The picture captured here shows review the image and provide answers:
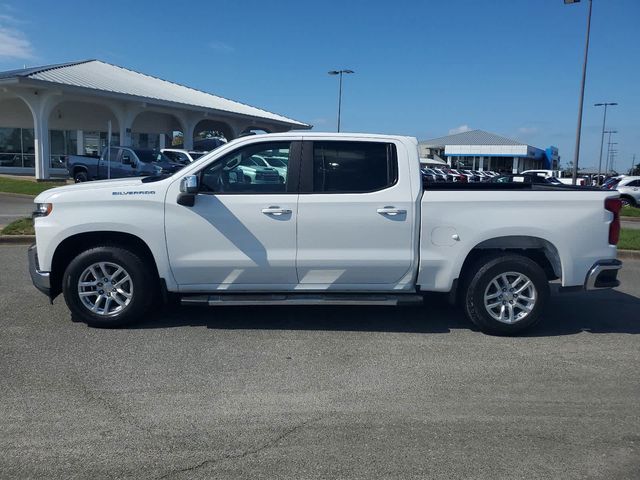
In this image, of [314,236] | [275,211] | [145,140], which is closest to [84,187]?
[275,211]

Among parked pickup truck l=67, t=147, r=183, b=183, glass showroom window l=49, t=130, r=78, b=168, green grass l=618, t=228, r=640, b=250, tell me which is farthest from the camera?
glass showroom window l=49, t=130, r=78, b=168

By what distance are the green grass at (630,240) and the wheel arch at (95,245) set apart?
9.40 metres

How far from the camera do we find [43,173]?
96.3 ft

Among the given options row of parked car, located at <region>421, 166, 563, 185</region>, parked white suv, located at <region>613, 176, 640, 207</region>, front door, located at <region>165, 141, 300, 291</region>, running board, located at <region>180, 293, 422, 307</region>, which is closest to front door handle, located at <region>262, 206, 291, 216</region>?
front door, located at <region>165, 141, 300, 291</region>

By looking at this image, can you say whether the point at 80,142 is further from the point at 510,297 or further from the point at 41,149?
the point at 510,297

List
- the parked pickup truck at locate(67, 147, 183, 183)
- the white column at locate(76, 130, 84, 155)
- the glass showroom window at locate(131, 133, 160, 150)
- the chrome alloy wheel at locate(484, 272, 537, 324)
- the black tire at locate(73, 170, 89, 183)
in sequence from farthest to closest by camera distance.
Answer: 1. the glass showroom window at locate(131, 133, 160, 150)
2. the white column at locate(76, 130, 84, 155)
3. the black tire at locate(73, 170, 89, 183)
4. the parked pickup truck at locate(67, 147, 183, 183)
5. the chrome alloy wheel at locate(484, 272, 537, 324)

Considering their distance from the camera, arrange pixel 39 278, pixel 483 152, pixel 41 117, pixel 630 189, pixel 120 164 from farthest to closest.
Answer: pixel 483 152
pixel 41 117
pixel 630 189
pixel 120 164
pixel 39 278

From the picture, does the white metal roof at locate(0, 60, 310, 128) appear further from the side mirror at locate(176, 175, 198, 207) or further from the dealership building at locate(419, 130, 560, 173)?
the dealership building at locate(419, 130, 560, 173)

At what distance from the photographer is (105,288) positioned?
6125 mm

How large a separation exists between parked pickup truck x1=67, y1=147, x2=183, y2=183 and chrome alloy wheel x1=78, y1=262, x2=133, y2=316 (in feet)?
57.3

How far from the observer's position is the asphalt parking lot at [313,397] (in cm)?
362

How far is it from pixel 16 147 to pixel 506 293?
35394mm

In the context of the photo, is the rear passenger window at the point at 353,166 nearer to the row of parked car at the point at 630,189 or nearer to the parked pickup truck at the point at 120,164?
the parked pickup truck at the point at 120,164

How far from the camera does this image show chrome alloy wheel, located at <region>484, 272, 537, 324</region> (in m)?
6.17
